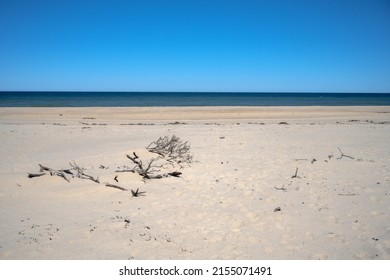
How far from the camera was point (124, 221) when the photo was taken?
185 inches

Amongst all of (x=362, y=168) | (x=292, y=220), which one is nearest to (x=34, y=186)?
(x=292, y=220)

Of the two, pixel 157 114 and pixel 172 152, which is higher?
pixel 157 114

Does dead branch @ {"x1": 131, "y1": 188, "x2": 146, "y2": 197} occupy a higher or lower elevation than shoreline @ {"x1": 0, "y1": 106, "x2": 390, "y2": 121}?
lower

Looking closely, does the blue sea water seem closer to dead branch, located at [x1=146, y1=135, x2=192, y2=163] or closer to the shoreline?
the shoreline

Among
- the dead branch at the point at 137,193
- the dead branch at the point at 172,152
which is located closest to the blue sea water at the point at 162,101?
the dead branch at the point at 172,152

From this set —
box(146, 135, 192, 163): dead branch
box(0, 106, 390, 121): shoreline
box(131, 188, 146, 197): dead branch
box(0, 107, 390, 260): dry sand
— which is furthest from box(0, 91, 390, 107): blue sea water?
box(131, 188, 146, 197): dead branch

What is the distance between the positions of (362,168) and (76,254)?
7.42 meters

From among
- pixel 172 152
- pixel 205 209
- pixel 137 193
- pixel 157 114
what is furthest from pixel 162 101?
pixel 205 209

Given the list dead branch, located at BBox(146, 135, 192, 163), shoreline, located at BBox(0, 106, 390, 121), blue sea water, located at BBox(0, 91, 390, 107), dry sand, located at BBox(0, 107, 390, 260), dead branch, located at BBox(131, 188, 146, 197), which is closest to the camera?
dry sand, located at BBox(0, 107, 390, 260)

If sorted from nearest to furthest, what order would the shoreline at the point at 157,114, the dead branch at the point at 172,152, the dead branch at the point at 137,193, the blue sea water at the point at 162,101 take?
the dead branch at the point at 137,193, the dead branch at the point at 172,152, the shoreline at the point at 157,114, the blue sea water at the point at 162,101

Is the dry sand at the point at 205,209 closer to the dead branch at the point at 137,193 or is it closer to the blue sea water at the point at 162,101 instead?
the dead branch at the point at 137,193

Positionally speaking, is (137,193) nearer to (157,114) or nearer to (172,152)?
(172,152)
